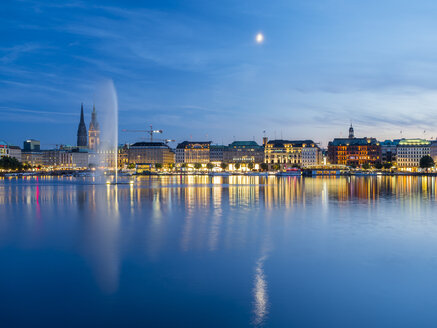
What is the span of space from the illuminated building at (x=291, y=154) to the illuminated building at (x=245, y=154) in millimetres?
3083

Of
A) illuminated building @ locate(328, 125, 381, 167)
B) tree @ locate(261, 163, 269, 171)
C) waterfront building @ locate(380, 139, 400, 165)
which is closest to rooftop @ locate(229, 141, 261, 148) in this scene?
tree @ locate(261, 163, 269, 171)

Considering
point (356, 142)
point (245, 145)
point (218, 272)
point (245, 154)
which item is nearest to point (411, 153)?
point (356, 142)

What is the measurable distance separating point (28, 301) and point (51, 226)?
47.1 ft

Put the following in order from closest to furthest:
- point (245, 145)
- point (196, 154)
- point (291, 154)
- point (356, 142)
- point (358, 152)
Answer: point (358, 152)
point (291, 154)
point (356, 142)
point (245, 145)
point (196, 154)

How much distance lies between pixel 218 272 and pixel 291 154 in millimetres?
171586

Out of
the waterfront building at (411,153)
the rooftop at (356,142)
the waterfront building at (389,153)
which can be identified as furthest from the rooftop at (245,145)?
the waterfront building at (411,153)

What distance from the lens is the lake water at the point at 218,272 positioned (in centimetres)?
1176

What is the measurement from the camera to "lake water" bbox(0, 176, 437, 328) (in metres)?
11.8

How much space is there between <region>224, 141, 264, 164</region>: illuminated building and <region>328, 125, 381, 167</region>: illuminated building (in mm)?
34727

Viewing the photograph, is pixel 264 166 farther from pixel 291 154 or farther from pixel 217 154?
pixel 217 154

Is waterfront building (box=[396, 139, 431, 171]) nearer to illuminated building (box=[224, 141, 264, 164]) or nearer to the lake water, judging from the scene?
illuminated building (box=[224, 141, 264, 164])

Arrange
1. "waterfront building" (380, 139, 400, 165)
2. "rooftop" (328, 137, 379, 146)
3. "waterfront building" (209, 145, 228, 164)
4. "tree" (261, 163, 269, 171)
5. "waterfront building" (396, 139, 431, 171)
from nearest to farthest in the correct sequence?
"tree" (261, 163, 269, 171) → "waterfront building" (396, 139, 431, 171) → "rooftop" (328, 137, 379, 146) → "waterfront building" (380, 139, 400, 165) → "waterfront building" (209, 145, 228, 164)

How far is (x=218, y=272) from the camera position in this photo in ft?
51.6

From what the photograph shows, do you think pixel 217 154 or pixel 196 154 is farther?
pixel 196 154
